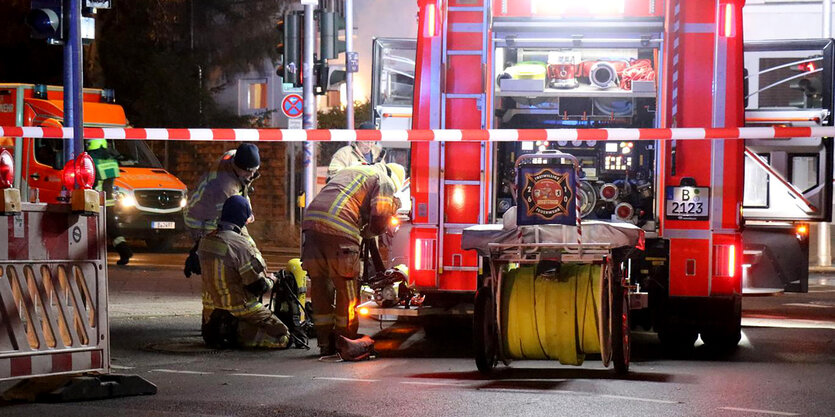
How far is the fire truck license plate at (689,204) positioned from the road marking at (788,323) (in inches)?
107

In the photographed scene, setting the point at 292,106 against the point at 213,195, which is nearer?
the point at 213,195

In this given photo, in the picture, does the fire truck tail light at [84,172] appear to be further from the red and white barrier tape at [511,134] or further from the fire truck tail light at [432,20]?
the fire truck tail light at [432,20]

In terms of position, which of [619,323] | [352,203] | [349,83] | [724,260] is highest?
[349,83]

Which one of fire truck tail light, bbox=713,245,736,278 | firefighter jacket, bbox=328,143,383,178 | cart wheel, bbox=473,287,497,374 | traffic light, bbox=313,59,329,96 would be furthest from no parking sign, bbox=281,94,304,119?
cart wheel, bbox=473,287,497,374

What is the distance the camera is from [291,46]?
1617 cm

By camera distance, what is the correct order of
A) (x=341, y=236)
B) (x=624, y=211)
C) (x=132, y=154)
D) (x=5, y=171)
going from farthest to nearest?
(x=132, y=154), (x=624, y=211), (x=341, y=236), (x=5, y=171)

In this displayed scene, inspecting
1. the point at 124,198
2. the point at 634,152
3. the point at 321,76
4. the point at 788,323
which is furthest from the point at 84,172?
the point at 124,198

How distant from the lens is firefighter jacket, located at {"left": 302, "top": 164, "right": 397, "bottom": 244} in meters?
9.41

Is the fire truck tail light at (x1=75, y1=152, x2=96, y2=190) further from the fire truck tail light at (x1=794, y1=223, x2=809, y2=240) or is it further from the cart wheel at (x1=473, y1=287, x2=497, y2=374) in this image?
the fire truck tail light at (x1=794, y1=223, x2=809, y2=240)

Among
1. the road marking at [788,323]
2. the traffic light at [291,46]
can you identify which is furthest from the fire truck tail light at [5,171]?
the traffic light at [291,46]

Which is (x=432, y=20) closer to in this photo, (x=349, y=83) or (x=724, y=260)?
(x=724, y=260)

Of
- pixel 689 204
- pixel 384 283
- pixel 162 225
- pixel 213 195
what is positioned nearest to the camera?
pixel 689 204

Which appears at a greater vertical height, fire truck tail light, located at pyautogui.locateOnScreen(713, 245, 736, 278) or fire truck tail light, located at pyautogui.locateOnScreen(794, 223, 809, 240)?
fire truck tail light, located at pyautogui.locateOnScreen(794, 223, 809, 240)

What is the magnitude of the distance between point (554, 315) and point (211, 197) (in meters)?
3.56
